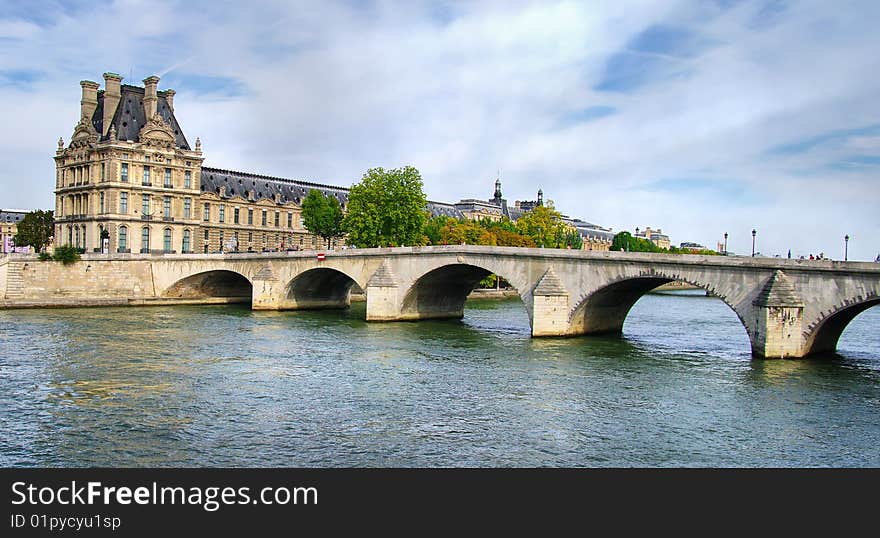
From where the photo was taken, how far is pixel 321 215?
3770 inches

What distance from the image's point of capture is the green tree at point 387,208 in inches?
3150

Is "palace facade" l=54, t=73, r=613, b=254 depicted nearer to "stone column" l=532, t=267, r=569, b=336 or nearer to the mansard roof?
the mansard roof

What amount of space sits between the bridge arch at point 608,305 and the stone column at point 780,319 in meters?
6.35

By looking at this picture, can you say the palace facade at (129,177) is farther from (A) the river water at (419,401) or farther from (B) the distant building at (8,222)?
(B) the distant building at (8,222)

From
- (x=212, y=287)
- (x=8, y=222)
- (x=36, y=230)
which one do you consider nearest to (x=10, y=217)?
(x=8, y=222)

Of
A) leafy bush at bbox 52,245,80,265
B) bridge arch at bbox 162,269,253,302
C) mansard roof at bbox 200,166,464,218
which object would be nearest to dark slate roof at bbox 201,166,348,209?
mansard roof at bbox 200,166,464,218

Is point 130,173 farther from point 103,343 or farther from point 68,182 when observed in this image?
point 103,343

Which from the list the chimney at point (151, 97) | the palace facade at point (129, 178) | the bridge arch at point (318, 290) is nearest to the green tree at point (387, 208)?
the bridge arch at point (318, 290)

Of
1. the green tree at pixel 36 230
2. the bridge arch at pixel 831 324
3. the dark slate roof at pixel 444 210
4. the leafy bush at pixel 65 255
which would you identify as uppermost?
the dark slate roof at pixel 444 210
